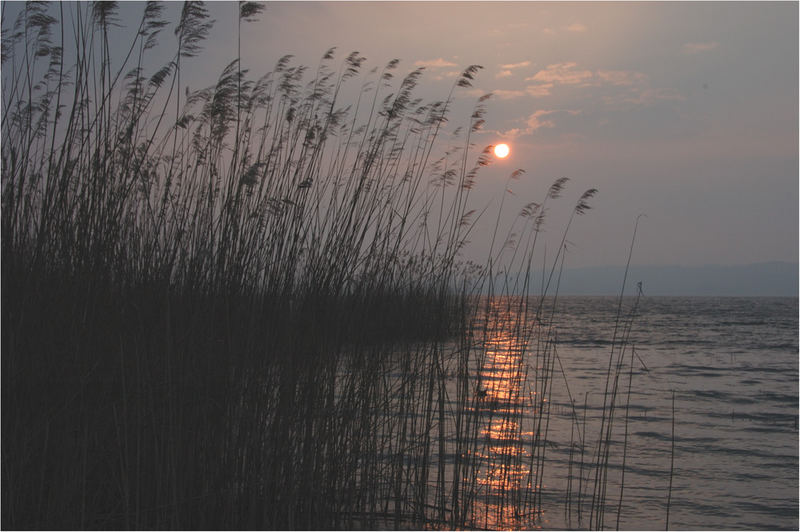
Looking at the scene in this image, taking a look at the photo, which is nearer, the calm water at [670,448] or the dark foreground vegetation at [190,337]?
the dark foreground vegetation at [190,337]

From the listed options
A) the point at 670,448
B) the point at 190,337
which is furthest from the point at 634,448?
the point at 190,337

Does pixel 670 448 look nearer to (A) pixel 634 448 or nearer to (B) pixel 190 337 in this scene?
(A) pixel 634 448

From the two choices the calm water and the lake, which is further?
the calm water

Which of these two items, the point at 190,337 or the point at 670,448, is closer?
the point at 190,337

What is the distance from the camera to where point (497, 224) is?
148 inches

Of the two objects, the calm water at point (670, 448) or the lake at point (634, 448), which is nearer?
the lake at point (634, 448)

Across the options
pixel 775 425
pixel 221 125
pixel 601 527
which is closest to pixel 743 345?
pixel 775 425

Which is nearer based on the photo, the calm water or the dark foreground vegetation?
the dark foreground vegetation

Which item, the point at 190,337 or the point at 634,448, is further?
the point at 634,448

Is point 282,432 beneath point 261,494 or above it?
above

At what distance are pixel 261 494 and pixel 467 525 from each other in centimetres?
125

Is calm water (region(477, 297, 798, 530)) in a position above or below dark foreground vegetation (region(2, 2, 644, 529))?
below

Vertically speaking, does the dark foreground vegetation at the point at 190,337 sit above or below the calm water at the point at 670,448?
above

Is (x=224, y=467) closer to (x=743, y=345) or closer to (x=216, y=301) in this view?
(x=216, y=301)
